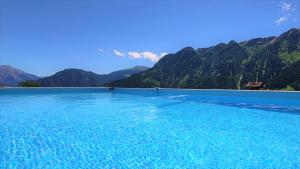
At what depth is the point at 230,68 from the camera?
224ft

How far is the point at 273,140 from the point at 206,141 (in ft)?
3.96

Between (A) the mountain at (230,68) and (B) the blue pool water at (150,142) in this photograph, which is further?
(A) the mountain at (230,68)

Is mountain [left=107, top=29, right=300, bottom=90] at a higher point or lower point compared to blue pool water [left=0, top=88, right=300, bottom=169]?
higher

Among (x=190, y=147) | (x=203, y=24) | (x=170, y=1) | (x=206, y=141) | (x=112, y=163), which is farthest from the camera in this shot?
(x=203, y=24)

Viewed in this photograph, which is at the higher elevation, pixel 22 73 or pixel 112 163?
pixel 22 73

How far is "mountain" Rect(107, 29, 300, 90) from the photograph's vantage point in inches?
2290

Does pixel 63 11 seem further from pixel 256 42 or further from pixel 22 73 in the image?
pixel 22 73

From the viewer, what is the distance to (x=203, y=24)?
71.9 ft

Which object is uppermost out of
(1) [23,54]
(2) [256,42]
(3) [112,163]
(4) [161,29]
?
(2) [256,42]

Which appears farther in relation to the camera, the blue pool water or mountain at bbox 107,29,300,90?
mountain at bbox 107,29,300,90

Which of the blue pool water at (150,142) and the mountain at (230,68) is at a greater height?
the mountain at (230,68)

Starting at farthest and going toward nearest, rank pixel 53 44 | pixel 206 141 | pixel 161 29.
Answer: pixel 53 44 → pixel 161 29 → pixel 206 141

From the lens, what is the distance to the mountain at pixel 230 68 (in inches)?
2290

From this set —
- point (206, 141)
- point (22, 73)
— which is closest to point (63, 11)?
point (206, 141)
